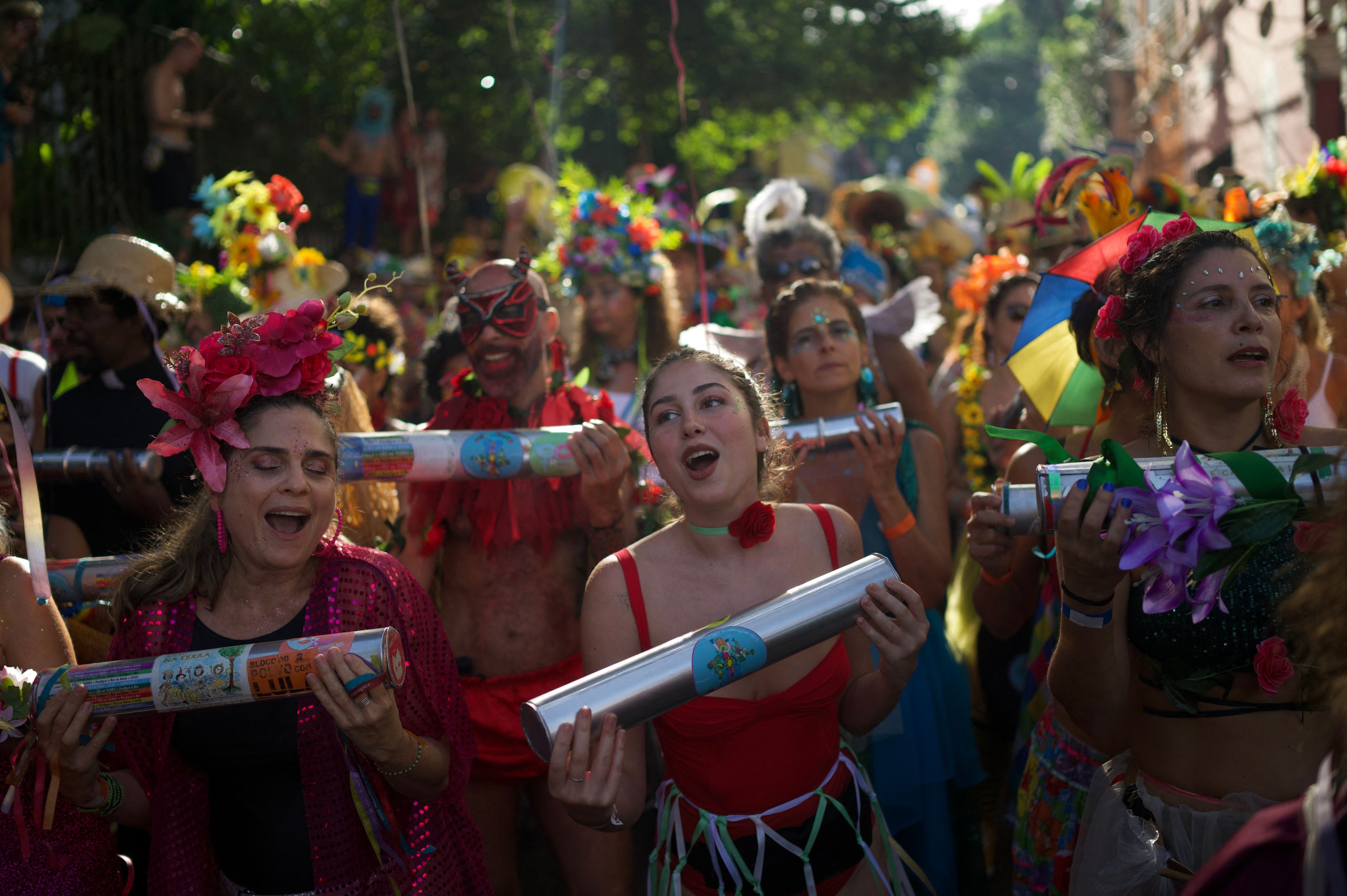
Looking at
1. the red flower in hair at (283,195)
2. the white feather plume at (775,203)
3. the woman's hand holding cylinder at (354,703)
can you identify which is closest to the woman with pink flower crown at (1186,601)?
the woman's hand holding cylinder at (354,703)

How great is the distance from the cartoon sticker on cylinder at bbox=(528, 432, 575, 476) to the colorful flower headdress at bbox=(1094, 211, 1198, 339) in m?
1.60

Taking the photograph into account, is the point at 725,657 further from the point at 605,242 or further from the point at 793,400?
the point at 605,242

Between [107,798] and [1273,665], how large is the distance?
2686mm

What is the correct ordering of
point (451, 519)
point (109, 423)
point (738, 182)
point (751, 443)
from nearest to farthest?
point (751, 443) → point (451, 519) → point (109, 423) → point (738, 182)

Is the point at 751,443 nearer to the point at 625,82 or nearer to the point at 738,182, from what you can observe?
the point at 625,82

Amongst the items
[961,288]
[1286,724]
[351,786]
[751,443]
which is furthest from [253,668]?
[961,288]

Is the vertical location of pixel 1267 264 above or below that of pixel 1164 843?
above

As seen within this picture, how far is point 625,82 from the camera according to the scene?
17.9m

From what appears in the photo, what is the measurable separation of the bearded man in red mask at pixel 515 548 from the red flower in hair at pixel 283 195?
95.5 inches

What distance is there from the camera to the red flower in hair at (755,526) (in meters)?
2.59

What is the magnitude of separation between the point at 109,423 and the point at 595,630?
2442 millimetres

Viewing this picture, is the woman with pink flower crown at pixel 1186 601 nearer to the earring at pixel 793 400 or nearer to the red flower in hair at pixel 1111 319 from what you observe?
the red flower in hair at pixel 1111 319

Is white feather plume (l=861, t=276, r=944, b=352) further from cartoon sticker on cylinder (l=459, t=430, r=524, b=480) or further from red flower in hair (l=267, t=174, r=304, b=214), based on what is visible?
red flower in hair (l=267, t=174, r=304, b=214)

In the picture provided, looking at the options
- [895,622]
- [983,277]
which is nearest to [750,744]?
[895,622]
